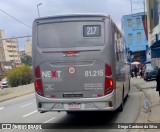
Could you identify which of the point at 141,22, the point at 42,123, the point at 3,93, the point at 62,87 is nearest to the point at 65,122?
the point at 42,123

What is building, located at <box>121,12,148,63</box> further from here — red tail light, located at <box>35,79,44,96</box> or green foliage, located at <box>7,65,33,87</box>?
red tail light, located at <box>35,79,44,96</box>

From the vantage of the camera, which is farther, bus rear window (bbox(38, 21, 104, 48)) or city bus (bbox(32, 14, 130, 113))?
bus rear window (bbox(38, 21, 104, 48))

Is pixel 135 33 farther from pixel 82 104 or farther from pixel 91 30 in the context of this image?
pixel 82 104

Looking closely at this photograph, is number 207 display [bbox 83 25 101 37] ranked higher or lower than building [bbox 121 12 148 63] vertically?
lower

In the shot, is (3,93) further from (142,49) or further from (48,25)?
(142,49)

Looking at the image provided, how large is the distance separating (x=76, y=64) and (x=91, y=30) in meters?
1.13

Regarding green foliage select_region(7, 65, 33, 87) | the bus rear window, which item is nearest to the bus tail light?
the bus rear window

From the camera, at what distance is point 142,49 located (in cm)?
6856

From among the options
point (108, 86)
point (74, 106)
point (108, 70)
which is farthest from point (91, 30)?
point (74, 106)

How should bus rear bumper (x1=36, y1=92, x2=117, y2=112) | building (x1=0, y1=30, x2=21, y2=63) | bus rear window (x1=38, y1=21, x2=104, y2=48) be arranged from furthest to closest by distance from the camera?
building (x1=0, y1=30, x2=21, y2=63), bus rear window (x1=38, y1=21, x2=104, y2=48), bus rear bumper (x1=36, y1=92, x2=117, y2=112)

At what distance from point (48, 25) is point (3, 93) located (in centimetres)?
2545

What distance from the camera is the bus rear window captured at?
10.7m

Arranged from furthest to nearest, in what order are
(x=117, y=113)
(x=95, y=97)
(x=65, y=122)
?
(x=117, y=113) → (x=65, y=122) → (x=95, y=97)

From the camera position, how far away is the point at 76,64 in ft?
34.9
